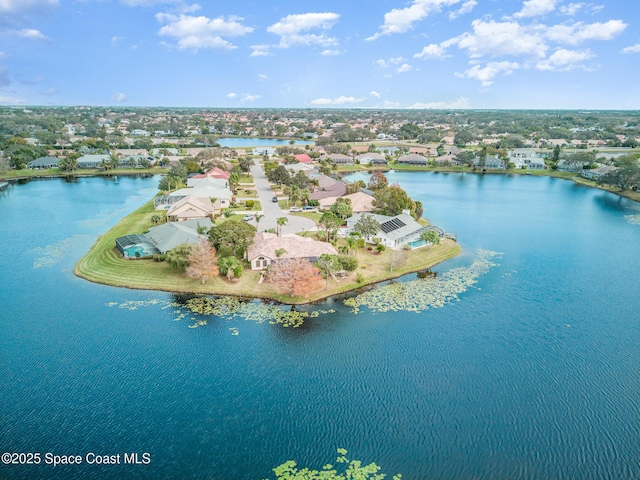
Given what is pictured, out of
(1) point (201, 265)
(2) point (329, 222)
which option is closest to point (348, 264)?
(2) point (329, 222)

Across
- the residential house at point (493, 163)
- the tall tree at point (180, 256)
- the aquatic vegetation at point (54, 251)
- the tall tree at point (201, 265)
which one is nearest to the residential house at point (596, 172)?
the residential house at point (493, 163)

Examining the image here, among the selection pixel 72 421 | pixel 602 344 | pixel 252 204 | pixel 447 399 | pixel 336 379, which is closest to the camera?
pixel 72 421

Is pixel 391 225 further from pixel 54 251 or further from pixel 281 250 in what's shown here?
pixel 54 251

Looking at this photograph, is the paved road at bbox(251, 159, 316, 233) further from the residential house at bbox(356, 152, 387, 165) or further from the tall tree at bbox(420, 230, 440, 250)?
the residential house at bbox(356, 152, 387, 165)

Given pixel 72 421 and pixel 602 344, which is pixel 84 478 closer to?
pixel 72 421

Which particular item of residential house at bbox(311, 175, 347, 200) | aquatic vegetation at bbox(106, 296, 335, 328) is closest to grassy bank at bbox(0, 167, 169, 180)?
residential house at bbox(311, 175, 347, 200)

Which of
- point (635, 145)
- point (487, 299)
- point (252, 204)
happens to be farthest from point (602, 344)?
point (635, 145)
